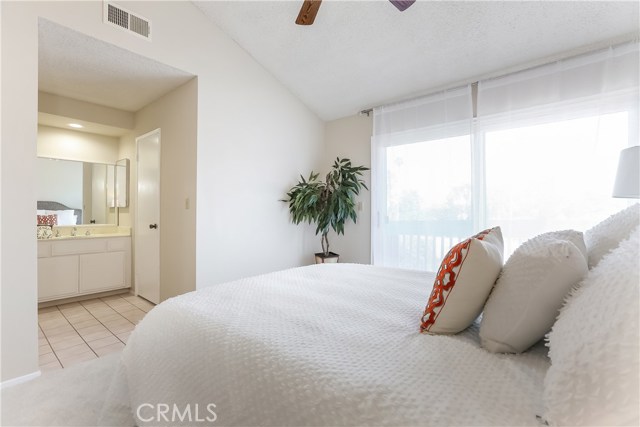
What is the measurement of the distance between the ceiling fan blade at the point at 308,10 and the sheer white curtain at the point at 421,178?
5.18ft

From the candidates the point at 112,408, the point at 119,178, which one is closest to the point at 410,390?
the point at 112,408

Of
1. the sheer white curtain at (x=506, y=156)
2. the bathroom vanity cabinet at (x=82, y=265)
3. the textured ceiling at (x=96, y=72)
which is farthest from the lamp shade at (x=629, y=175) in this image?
the bathroom vanity cabinet at (x=82, y=265)

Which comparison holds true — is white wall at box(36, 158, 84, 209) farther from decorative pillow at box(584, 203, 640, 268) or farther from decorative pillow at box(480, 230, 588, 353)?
decorative pillow at box(584, 203, 640, 268)

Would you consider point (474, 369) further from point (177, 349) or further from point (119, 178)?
point (119, 178)

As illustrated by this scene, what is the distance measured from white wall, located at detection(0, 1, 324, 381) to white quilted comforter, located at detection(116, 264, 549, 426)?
47.1 inches

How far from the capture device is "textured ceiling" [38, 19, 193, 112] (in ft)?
7.66

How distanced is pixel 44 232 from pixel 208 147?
2264 millimetres

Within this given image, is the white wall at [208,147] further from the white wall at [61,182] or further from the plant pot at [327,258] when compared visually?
the white wall at [61,182]

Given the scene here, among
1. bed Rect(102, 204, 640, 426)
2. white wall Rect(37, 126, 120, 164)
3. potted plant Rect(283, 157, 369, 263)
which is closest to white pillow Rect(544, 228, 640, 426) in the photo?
bed Rect(102, 204, 640, 426)

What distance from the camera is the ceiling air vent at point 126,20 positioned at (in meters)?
2.35

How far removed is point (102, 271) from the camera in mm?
3693

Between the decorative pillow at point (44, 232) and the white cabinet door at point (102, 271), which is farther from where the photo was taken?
the white cabinet door at point (102, 271)

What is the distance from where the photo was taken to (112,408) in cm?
134

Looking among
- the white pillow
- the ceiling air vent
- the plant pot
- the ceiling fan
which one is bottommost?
the plant pot
